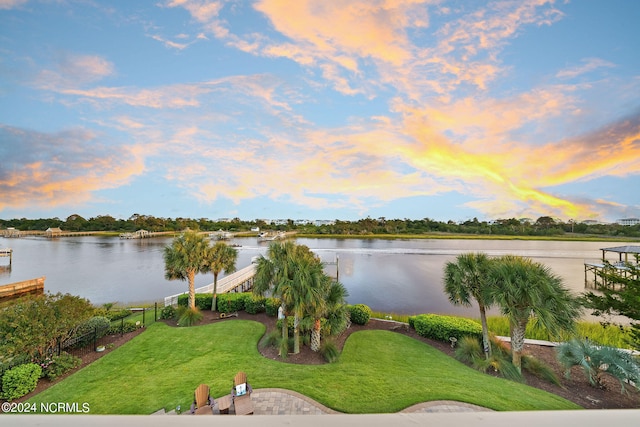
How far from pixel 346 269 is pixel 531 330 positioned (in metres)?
14.0

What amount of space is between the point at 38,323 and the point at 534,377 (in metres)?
11.1

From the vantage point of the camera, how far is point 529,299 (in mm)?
Answer: 5730

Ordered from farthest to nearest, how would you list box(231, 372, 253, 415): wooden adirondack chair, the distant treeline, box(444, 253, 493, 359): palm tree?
the distant treeline < box(444, 253, 493, 359): palm tree < box(231, 372, 253, 415): wooden adirondack chair

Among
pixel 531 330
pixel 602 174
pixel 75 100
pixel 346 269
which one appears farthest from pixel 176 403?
pixel 346 269

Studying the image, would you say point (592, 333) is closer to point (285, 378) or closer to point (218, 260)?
point (285, 378)

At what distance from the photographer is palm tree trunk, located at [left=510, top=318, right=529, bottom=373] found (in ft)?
19.4

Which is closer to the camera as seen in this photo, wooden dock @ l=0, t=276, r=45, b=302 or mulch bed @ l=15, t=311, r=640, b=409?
mulch bed @ l=15, t=311, r=640, b=409

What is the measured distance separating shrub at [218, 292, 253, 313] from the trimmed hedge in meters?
6.37

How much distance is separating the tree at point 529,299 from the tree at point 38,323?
10248 millimetres

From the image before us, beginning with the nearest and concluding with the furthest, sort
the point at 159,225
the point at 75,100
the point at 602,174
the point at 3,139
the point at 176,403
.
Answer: the point at 176,403
the point at 3,139
the point at 75,100
the point at 602,174
the point at 159,225

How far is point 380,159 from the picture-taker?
1716 centimetres

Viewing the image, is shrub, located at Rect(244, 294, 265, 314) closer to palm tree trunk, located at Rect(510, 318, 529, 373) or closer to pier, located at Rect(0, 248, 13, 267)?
palm tree trunk, located at Rect(510, 318, 529, 373)

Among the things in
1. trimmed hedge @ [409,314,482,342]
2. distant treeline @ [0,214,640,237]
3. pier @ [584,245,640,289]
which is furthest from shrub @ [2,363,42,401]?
distant treeline @ [0,214,640,237]

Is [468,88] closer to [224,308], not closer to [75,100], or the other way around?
[75,100]
